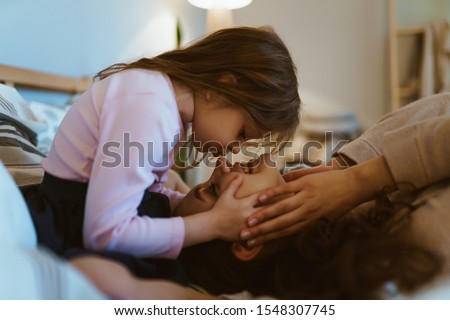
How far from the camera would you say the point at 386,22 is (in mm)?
2684

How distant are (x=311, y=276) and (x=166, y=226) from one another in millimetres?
238

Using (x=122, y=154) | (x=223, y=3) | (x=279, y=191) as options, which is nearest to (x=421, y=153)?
(x=279, y=191)

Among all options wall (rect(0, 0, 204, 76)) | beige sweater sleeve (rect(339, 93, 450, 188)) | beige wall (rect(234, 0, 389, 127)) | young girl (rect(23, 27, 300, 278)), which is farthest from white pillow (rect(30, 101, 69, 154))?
beige wall (rect(234, 0, 389, 127))

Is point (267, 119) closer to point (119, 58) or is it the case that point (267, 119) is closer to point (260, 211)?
point (260, 211)

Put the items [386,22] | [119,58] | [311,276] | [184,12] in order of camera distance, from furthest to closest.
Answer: [386,22], [184,12], [119,58], [311,276]

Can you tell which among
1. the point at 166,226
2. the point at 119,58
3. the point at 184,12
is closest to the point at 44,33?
the point at 119,58

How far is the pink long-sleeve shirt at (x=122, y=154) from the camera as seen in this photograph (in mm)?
666

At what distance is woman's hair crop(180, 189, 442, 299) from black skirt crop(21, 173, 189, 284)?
95 mm

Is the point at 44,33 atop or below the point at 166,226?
atop

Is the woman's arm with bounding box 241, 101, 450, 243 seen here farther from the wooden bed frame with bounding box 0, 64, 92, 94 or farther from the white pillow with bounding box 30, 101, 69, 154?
the wooden bed frame with bounding box 0, 64, 92, 94

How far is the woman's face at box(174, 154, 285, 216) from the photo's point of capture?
81 cm

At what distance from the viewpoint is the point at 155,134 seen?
73cm

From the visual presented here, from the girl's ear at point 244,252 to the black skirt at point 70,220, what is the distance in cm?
11

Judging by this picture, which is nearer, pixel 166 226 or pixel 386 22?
pixel 166 226
